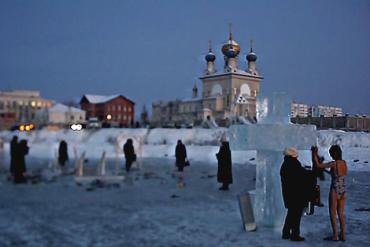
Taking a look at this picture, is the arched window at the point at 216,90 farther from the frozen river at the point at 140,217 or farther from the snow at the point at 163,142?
the frozen river at the point at 140,217

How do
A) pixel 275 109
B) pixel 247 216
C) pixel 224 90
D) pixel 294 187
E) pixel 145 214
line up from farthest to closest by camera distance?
pixel 224 90 < pixel 145 214 < pixel 275 109 < pixel 247 216 < pixel 294 187

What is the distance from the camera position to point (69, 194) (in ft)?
36.8

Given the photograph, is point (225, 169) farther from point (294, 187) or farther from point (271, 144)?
point (294, 187)

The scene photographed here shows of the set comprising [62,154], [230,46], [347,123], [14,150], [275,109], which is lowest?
[62,154]

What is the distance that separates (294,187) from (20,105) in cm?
945

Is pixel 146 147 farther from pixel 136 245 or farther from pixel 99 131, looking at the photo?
pixel 136 245

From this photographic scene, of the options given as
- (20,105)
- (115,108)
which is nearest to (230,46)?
(115,108)

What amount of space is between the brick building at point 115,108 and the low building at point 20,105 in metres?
33.0

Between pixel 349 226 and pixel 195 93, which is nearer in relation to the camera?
pixel 349 226

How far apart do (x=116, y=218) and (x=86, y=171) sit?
335 inches

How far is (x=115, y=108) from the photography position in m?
57.3

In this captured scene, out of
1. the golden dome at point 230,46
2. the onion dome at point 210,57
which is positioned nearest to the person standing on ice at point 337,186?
the golden dome at point 230,46

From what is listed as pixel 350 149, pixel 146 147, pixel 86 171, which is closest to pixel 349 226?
pixel 86 171

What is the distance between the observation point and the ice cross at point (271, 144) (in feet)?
23.0
